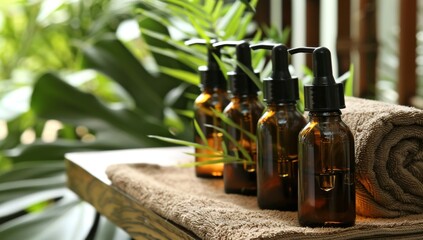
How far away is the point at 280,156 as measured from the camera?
0.74m

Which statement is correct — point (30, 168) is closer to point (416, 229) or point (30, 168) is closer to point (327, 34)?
point (416, 229)

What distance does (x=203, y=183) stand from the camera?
0.89 metres

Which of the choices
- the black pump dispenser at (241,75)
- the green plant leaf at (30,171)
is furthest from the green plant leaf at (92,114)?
the black pump dispenser at (241,75)

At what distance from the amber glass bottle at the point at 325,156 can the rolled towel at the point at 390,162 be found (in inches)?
1.0

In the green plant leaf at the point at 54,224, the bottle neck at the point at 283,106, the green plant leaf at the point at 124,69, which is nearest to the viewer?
the bottle neck at the point at 283,106

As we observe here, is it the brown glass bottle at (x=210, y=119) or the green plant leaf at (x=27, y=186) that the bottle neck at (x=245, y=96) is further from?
the green plant leaf at (x=27, y=186)

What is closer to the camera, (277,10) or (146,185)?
(146,185)

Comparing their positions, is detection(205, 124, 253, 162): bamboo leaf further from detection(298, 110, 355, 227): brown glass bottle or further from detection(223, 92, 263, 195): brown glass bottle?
detection(298, 110, 355, 227): brown glass bottle

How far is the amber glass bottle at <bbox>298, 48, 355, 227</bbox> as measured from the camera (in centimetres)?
66

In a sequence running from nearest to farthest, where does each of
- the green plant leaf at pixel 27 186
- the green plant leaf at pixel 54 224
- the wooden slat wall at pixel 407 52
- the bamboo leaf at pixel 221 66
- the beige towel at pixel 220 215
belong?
the beige towel at pixel 220 215 → the bamboo leaf at pixel 221 66 → the green plant leaf at pixel 54 224 → the green plant leaf at pixel 27 186 → the wooden slat wall at pixel 407 52

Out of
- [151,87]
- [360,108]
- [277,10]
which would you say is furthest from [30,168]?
[277,10]

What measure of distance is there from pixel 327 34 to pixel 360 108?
1.72 metres

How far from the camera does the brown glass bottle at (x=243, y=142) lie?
0.82 m

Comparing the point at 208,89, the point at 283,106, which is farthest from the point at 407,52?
the point at 283,106
